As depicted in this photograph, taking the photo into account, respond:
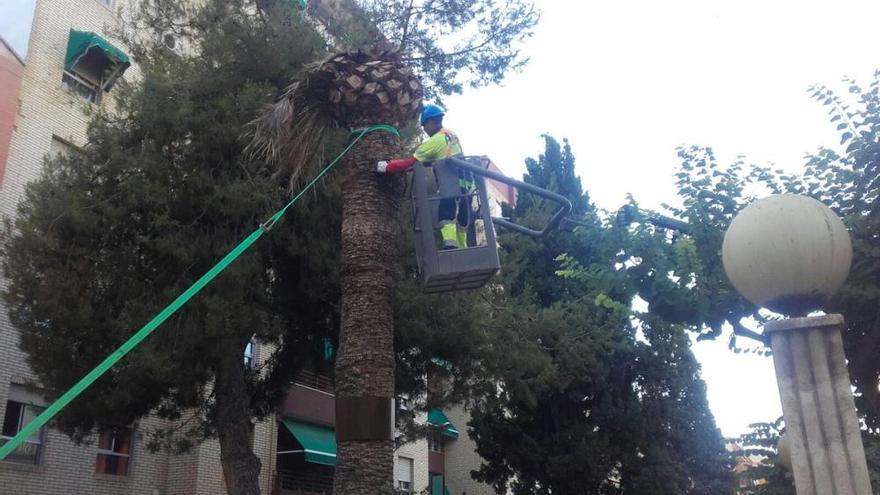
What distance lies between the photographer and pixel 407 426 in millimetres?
14875

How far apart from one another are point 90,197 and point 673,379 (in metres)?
16.2

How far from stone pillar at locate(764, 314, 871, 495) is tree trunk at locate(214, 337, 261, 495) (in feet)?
28.9

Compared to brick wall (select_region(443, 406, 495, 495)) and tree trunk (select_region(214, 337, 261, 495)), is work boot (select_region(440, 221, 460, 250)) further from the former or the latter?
brick wall (select_region(443, 406, 495, 495))

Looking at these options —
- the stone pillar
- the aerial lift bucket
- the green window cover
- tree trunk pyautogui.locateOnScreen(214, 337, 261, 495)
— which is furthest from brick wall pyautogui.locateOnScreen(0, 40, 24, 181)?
the green window cover

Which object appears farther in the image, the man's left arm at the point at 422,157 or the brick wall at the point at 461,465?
the brick wall at the point at 461,465

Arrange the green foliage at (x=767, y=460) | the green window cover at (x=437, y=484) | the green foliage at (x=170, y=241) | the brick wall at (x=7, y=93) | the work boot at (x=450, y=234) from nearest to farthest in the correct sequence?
1. the work boot at (x=450, y=234)
2. the green foliage at (x=767, y=460)
3. the green foliage at (x=170, y=241)
4. the brick wall at (x=7, y=93)
5. the green window cover at (x=437, y=484)

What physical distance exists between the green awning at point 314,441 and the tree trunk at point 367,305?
14757 millimetres

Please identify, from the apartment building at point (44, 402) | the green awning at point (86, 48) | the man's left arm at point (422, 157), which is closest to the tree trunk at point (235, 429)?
the apartment building at point (44, 402)

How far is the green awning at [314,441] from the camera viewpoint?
824 inches

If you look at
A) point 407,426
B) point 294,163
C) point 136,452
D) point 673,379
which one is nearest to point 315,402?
point 136,452

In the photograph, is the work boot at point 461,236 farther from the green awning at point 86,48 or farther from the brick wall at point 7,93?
the green awning at point 86,48

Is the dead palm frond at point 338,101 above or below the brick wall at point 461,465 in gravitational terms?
above

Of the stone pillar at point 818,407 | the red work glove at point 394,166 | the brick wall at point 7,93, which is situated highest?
the brick wall at point 7,93

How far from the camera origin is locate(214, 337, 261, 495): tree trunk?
11.7m
